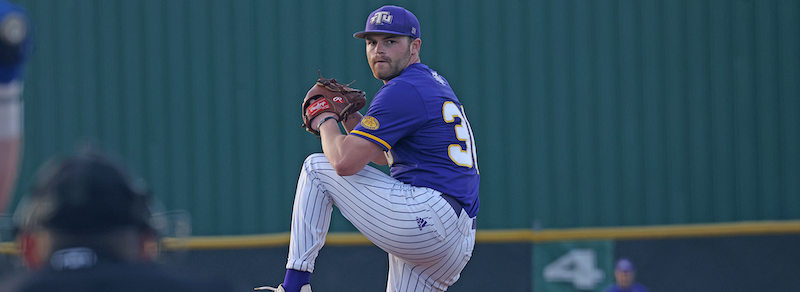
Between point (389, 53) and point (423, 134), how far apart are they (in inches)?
20.1

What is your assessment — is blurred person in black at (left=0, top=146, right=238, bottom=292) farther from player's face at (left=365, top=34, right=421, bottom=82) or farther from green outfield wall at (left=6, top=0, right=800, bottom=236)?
green outfield wall at (left=6, top=0, right=800, bottom=236)

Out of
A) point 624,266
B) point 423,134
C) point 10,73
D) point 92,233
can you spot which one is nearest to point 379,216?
point 423,134

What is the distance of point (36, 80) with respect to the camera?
702 cm

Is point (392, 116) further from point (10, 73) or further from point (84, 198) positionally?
point (84, 198)

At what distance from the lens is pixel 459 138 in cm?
363

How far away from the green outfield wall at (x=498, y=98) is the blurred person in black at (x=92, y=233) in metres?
5.71

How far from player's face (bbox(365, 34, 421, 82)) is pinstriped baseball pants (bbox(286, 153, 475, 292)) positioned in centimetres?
59

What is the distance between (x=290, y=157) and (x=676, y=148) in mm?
4013

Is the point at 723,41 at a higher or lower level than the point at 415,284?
higher

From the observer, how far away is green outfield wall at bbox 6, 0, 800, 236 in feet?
23.2

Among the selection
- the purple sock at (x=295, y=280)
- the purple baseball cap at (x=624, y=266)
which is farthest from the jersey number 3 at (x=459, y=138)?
the purple baseball cap at (x=624, y=266)

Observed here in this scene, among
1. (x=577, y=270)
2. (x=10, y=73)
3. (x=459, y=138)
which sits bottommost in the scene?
(x=577, y=270)

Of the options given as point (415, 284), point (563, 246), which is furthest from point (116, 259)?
point (563, 246)

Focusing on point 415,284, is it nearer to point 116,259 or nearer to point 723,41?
point 116,259
